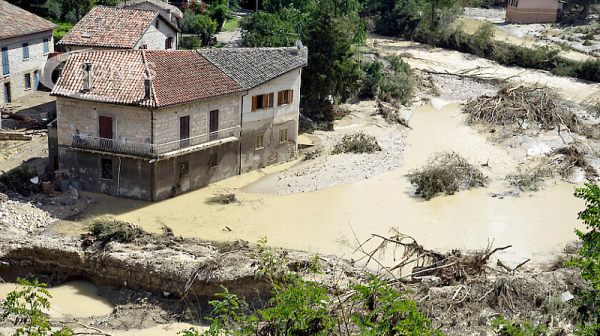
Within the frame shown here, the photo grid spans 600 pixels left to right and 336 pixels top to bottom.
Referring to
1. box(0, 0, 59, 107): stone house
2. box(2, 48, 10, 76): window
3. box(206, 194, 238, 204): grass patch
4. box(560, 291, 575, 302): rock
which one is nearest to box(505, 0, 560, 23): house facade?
box(0, 0, 59, 107): stone house

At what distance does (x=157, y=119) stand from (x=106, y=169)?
12.5 ft

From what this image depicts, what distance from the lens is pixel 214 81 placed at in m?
36.7

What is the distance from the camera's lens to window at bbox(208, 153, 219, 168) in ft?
120

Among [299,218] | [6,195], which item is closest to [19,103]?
[6,195]

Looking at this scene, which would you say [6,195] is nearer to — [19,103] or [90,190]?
[90,190]

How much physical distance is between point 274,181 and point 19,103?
67.7ft

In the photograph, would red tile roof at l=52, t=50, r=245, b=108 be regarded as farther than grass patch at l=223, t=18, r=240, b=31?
No

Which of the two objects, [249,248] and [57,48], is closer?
[249,248]

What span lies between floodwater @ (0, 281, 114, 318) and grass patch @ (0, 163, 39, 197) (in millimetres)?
6838

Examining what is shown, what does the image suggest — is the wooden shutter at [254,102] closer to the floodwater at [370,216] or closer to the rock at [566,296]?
the floodwater at [370,216]

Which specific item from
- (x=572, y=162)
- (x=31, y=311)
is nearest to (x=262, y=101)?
(x=572, y=162)

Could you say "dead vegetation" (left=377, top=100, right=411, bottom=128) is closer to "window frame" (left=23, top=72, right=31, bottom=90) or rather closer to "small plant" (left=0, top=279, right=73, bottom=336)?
"window frame" (left=23, top=72, right=31, bottom=90)

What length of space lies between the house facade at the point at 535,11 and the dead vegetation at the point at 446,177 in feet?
176

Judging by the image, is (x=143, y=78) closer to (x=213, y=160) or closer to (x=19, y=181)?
(x=213, y=160)
